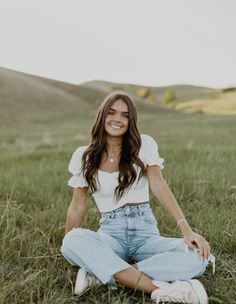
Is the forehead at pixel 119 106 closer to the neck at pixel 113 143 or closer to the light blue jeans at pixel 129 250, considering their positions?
the neck at pixel 113 143

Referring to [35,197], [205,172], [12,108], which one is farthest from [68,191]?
[12,108]

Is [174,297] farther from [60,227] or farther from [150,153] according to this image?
[60,227]

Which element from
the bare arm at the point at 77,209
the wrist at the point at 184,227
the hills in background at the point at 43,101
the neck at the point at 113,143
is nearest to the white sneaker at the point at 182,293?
the wrist at the point at 184,227

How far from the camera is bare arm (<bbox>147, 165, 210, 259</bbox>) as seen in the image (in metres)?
3.31

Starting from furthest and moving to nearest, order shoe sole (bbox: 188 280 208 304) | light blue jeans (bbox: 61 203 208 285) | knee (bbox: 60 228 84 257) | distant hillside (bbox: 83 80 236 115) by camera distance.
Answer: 1. distant hillside (bbox: 83 80 236 115)
2. knee (bbox: 60 228 84 257)
3. light blue jeans (bbox: 61 203 208 285)
4. shoe sole (bbox: 188 280 208 304)

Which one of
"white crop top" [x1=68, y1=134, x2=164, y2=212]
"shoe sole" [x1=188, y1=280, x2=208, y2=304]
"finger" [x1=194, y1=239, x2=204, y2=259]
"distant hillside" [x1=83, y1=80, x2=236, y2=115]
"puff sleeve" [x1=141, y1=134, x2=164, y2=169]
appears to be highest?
"puff sleeve" [x1=141, y1=134, x2=164, y2=169]

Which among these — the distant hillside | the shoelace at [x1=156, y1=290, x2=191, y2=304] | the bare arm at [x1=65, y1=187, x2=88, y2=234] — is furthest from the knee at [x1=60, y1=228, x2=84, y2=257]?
the distant hillside

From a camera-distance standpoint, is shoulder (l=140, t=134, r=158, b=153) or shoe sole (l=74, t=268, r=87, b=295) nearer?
shoe sole (l=74, t=268, r=87, b=295)

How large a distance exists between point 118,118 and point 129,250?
0.90 meters

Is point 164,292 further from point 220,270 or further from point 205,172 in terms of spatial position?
point 205,172

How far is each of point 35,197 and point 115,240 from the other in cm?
197

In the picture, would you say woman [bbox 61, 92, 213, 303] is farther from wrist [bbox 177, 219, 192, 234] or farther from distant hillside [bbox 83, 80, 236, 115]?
distant hillside [bbox 83, 80, 236, 115]

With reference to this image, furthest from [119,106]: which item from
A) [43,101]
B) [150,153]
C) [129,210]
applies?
[43,101]

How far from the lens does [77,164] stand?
12.7 ft
